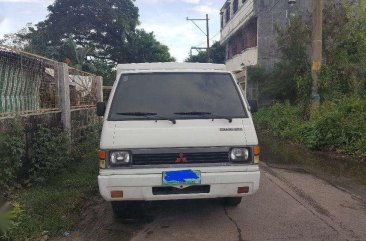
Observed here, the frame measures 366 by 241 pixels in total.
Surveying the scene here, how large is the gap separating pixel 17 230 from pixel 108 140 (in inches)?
59.1

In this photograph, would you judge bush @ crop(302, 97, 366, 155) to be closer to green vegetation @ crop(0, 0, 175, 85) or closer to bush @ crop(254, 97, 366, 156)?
bush @ crop(254, 97, 366, 156)

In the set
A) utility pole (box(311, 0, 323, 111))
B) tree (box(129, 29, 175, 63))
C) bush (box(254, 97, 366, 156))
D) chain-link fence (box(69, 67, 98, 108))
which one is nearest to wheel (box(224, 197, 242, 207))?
bush (box(254, 97, 366, 156))

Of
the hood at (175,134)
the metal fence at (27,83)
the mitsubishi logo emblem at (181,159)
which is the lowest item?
the mitsubishi logo emblem at (181,159)

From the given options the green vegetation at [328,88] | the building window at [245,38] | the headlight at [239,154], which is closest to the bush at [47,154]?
the headlight at [239,154]

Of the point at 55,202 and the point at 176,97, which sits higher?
the point at 176,97

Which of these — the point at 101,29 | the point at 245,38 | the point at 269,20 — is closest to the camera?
the point at 269,20

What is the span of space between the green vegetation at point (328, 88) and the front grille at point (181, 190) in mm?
6340

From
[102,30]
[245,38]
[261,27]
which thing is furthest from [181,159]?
[102,30]

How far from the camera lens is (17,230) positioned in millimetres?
4734

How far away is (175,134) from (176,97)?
2.62ft

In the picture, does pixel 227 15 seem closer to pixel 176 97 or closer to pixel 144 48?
pixel 144 48

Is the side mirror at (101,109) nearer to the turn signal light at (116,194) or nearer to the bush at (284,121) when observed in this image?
the turn signal light at (116,194)

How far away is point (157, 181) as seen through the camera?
14.9 ft

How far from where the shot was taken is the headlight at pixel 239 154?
4.70m
